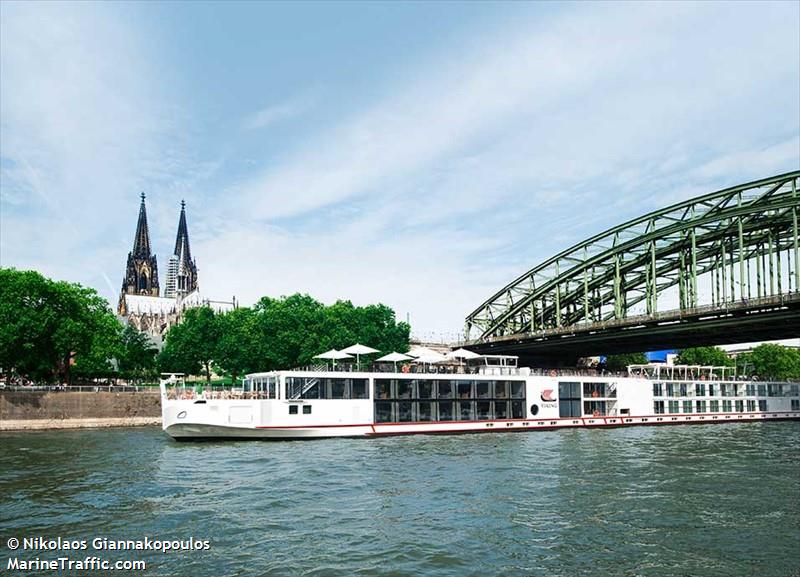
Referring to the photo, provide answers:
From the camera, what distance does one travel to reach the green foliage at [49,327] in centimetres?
6262

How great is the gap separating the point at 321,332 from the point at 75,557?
61.6 metres

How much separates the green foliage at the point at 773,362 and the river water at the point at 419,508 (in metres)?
100

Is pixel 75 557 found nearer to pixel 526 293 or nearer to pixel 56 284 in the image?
pixel 56 284

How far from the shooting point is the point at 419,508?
77.1ft

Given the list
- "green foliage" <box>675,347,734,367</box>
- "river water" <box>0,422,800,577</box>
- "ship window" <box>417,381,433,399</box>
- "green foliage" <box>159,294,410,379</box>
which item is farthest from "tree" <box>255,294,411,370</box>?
"green foliage" <box>675,347,734,367</box>

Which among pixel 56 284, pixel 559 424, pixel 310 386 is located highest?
pixel 56 284

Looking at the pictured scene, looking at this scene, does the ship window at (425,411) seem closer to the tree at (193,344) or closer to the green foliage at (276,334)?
the green foliage at (276,334)

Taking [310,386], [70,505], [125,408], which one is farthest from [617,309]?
[70,505]

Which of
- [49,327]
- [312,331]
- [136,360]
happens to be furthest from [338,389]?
[136,360]

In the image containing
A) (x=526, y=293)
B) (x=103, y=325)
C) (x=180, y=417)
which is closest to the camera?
(x=180, y=417)

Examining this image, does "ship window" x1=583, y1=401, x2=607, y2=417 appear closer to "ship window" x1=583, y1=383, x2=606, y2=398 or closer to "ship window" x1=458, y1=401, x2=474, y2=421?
"ship window" x1=583, y1=383, x2=606, y2=398

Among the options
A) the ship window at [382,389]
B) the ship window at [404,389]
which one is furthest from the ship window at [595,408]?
the ship window at [382,389]

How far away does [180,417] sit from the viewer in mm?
41500

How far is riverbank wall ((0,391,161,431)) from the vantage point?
5794 centimetres
